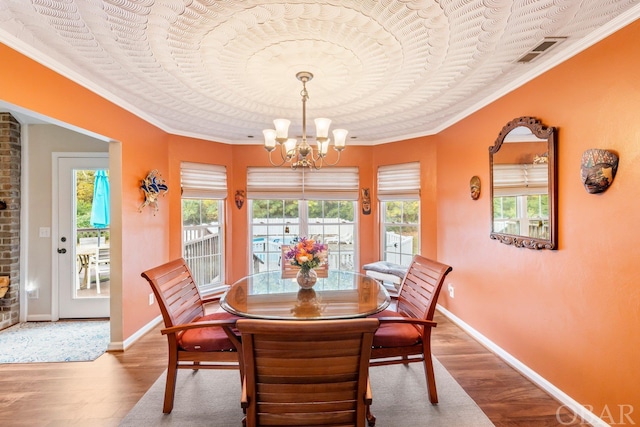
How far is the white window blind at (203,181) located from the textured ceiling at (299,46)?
105 cm

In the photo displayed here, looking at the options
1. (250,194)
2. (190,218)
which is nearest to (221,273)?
(190,218)

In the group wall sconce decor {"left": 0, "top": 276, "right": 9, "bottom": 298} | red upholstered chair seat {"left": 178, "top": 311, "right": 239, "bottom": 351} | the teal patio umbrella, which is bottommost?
red upholstered chair seat {"left": 178, "top": 311, "right": 239, "bottom": 351}

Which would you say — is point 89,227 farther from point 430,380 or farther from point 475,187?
point 475,187

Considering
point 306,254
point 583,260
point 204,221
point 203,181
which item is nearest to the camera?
point 583,260

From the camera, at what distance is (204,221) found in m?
4.23

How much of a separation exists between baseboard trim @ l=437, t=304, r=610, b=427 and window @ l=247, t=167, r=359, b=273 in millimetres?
1990

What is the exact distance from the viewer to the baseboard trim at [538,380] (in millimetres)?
1860

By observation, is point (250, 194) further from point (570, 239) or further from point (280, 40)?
point (570, 239)

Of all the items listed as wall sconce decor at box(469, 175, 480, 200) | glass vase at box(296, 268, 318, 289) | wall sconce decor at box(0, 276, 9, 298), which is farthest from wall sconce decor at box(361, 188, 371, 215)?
wall sconce decor at box(0, 276, 9, 298)

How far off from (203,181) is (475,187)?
11.1 feet

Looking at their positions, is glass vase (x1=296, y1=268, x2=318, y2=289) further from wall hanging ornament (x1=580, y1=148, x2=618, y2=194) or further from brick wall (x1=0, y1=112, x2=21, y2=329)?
brick wall (x1=0, y1=112, x2=21, y2=329)

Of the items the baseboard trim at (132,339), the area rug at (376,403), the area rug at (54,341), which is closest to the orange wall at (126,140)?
the baseboard trim at (132,339)

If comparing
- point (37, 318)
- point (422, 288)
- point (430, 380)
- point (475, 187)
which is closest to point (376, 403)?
point (430, 380)

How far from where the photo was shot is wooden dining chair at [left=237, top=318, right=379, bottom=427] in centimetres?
109
